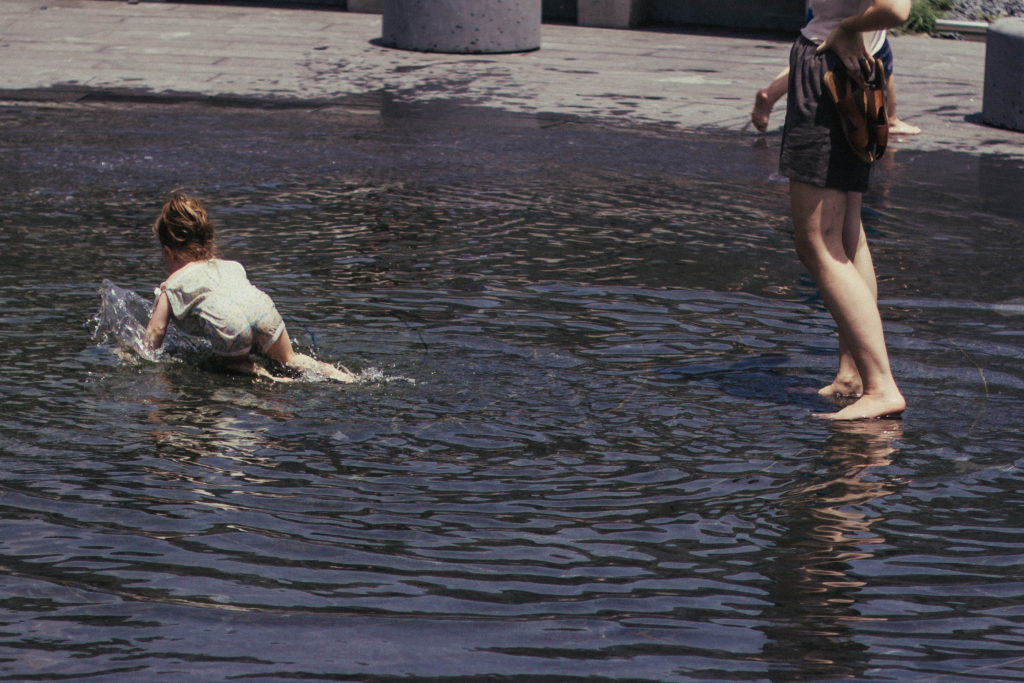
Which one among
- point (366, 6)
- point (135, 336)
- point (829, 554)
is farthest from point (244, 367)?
point (366, 6)

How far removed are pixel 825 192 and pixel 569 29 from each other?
35.3 ft

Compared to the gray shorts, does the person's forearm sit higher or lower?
higher

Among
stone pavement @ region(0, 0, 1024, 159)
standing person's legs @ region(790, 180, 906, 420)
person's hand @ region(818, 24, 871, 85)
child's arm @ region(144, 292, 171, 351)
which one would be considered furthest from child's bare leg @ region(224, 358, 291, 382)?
stone pavement @ region(0, 0, 1024, 159)

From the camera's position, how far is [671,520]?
402 cm

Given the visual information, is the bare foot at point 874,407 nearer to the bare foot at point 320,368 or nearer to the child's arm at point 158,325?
the bare foot at point 320,368

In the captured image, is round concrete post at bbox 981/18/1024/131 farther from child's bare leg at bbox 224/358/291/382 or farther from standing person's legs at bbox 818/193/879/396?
child's bare leg at bbox 224/358/291/382

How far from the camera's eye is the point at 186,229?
5.46 metres

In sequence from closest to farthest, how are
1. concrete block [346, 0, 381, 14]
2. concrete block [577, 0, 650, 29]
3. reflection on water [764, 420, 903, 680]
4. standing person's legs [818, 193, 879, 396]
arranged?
reflection on water [764, 420, 903, 680] < standing person's legs [818, 193, 879, 396] < concrete block [577, 0, 650, 29] < concrete block [346, 0, 381, 14]

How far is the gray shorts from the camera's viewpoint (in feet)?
15.7

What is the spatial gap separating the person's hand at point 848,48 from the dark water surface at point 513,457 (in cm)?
120

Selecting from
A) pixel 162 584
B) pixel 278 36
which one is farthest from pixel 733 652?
pixel 278 36

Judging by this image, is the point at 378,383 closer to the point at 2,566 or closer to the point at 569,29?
the point at 2,566

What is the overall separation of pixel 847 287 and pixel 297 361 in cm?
209

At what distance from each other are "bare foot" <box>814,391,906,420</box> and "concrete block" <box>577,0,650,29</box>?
10977mm
